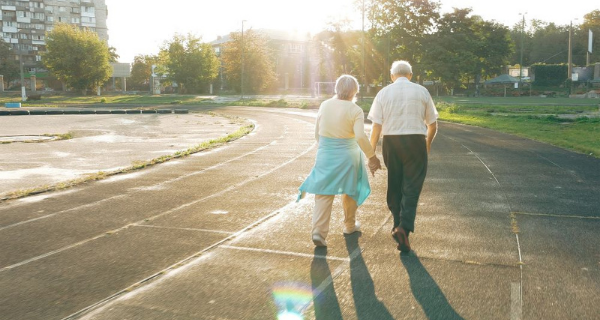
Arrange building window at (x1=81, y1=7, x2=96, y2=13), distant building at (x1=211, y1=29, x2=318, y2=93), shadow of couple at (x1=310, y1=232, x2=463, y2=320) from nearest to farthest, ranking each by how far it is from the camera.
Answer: shadow of couple at (x1=310, y1=232, x2=463, y2=320), distant building at (x1=211, y1=29, x2=318, y2=93), building window at (x1=81, y1=7, x2=96, y2=13)

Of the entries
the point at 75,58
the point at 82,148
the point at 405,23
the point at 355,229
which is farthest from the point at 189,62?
the point at 355,229

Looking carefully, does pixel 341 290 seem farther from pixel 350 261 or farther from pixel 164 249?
pixel 164 249

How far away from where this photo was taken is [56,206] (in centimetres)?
823

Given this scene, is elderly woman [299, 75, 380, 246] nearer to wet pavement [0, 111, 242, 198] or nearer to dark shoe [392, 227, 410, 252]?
dark shoe [392, 227, 410, 252]

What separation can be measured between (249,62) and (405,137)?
78.7m

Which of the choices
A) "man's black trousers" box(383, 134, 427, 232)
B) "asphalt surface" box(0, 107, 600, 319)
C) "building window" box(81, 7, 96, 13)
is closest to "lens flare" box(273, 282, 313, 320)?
"asphalt surface" box(0, 107, 600, 319)

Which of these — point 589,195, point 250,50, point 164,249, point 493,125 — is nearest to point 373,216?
point 164,249

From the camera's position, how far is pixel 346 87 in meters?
5.88

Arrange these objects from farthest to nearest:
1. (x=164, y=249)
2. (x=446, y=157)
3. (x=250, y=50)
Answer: (x=250, y=50) → (x=446, y=157) → (x=164, y=249)

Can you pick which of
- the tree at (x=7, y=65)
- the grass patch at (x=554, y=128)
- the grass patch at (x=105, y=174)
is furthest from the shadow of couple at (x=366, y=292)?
the tree at (x=7, y=65)

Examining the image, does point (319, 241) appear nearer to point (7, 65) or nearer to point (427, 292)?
point (427, 292)

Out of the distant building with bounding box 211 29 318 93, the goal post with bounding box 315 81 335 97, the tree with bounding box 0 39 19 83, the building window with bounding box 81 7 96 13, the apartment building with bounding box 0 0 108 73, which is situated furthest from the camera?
the building window with bounding box 81 7 96 13

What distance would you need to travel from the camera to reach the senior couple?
229 inches

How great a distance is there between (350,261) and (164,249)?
6.46ft
